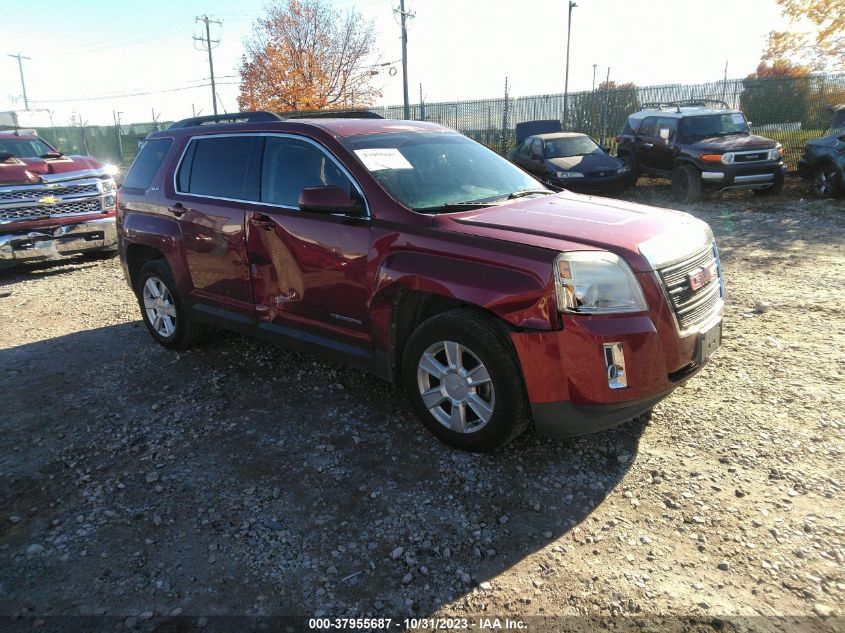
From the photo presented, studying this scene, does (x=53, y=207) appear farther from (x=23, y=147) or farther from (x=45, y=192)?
(x=23, y=147)

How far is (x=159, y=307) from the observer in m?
5.39

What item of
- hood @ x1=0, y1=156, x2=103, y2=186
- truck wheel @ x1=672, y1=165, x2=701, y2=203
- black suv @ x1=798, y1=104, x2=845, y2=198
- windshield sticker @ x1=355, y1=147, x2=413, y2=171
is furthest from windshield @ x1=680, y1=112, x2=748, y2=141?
hood @ x1=0, y1=156, x2=103, y2=186

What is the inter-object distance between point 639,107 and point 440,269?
55.0ft

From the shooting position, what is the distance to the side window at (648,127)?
13.7 m

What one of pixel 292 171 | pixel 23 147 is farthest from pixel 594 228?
pixel 23 147

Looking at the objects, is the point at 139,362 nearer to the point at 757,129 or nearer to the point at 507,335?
the point at 507,335

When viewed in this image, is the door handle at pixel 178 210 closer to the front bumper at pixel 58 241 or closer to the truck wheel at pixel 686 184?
the front bumper at pixel 58 241

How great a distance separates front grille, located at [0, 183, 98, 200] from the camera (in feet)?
27.2

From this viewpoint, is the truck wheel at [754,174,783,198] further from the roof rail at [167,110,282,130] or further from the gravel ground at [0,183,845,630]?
the roof rail at [167,110,282,130]

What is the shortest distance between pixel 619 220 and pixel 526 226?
0.59 metres

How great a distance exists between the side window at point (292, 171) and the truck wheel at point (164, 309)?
57.4 inches

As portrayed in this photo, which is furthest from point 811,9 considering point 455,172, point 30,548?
point 30,548

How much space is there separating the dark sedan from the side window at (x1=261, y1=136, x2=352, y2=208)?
31.6 ft

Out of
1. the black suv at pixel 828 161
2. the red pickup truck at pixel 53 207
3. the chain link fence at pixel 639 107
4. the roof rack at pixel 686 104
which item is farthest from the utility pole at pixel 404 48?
the red pickup truck at pixel 53 207
